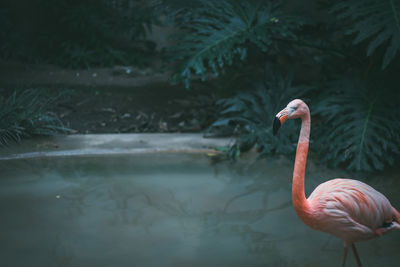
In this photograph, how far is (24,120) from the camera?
442 cm

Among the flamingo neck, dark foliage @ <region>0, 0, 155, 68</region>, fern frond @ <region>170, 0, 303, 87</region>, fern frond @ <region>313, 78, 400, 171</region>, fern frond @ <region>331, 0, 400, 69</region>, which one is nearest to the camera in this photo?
the flamingo neck

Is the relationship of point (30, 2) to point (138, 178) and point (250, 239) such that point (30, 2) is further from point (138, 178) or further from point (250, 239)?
point (250, 239)

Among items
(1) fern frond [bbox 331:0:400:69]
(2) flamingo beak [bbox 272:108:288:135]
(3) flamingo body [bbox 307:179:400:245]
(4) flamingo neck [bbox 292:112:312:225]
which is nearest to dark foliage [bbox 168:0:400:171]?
(1) fern frond [bbox 331:0:400:69]

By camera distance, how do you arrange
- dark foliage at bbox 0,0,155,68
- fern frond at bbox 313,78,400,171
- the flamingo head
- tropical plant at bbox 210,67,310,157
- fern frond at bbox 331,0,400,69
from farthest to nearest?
dark foliage at bbox 0,0,155,68 → tropical plant at bbox 210,67,310,157 → fern frond at bbox 313,78,400,171 → fern frond at bbox 331,0,400,69 → the flamingo head

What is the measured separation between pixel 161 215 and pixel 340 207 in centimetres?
139

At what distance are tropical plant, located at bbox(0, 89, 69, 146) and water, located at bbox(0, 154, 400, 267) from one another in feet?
1.49

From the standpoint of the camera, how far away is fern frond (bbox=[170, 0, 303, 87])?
4168 millimetres

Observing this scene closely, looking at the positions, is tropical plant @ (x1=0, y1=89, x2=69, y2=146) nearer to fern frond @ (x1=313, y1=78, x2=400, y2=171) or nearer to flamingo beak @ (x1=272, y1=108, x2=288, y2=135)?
fern frond @ (x1=313, y1=78, x2=400, y2=171)

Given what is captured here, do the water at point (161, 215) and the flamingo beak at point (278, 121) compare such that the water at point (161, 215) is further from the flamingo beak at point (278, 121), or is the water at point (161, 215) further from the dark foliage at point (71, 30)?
the dark foliage at point (71, 30)

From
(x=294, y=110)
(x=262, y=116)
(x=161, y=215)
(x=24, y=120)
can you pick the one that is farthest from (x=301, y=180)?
(x=24, y=120)

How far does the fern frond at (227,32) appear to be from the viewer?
4.17 meters

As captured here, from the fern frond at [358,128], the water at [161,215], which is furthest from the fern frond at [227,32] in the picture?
the water at [161,215]

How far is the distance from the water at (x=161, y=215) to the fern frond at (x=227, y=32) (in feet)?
3.08

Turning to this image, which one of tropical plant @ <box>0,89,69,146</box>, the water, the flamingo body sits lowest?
the water
